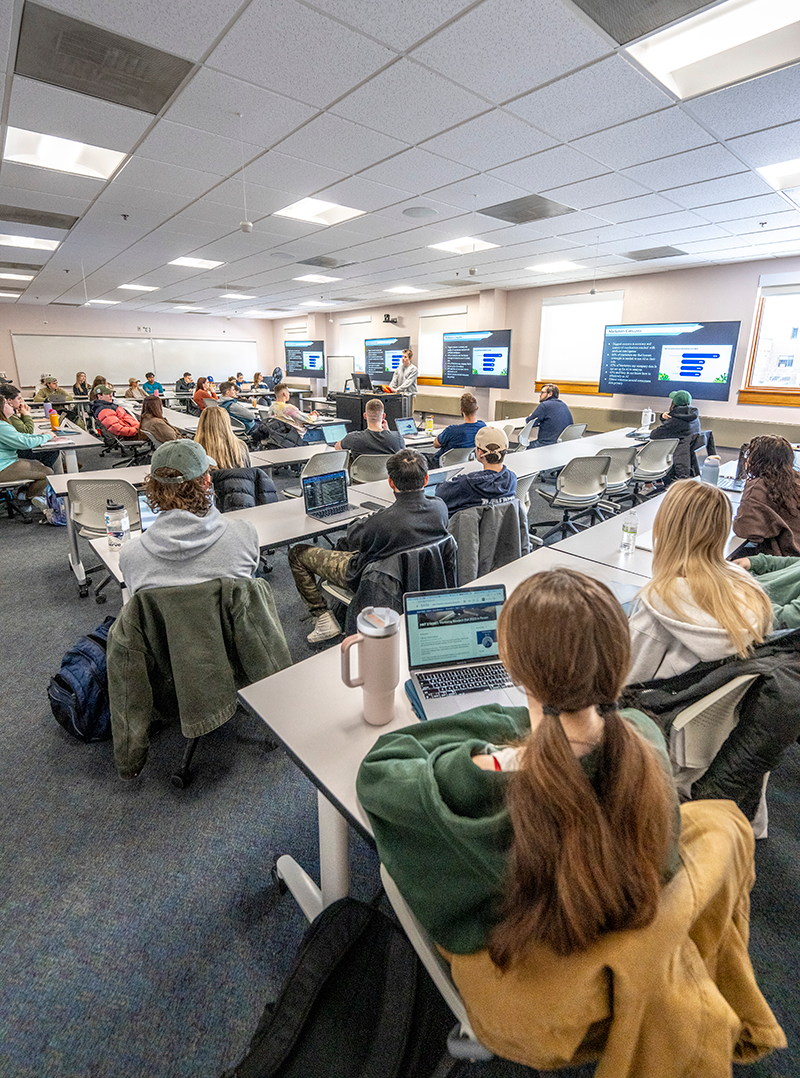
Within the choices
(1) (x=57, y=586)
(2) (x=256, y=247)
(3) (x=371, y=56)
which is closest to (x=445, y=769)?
(3) (x=371, y=56)

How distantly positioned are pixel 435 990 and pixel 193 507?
61.1 inches

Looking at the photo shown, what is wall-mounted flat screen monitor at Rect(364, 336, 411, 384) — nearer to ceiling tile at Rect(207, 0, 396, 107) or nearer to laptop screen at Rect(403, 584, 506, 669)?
ceiling tile at Rect(207, 0, 396, 107)

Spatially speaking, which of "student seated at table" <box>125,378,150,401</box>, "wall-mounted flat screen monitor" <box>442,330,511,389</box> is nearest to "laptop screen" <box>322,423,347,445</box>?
"wall-mounted flat screen monitor" <box>442,330,511,389</box>

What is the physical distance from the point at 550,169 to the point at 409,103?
4.36ft

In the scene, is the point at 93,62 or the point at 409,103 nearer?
the point at 93,62

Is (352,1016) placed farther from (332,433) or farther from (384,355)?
(384,355)

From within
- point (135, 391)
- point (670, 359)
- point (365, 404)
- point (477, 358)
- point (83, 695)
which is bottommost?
point (83, 695)

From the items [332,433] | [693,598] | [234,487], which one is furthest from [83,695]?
[332,433]

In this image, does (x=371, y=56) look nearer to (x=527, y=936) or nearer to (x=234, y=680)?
(x=234, y=680)

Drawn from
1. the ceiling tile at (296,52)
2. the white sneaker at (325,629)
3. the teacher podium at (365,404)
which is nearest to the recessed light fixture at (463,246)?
the teacher podium at (365,404)

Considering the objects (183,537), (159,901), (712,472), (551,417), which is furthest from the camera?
(551,417)

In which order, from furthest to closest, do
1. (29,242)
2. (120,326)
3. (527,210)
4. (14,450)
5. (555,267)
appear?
(120,326) → (555,267) → (29,242) → (14,450) → (527,210)

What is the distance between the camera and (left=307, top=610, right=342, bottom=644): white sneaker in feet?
9.52

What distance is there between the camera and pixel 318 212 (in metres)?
4.71
